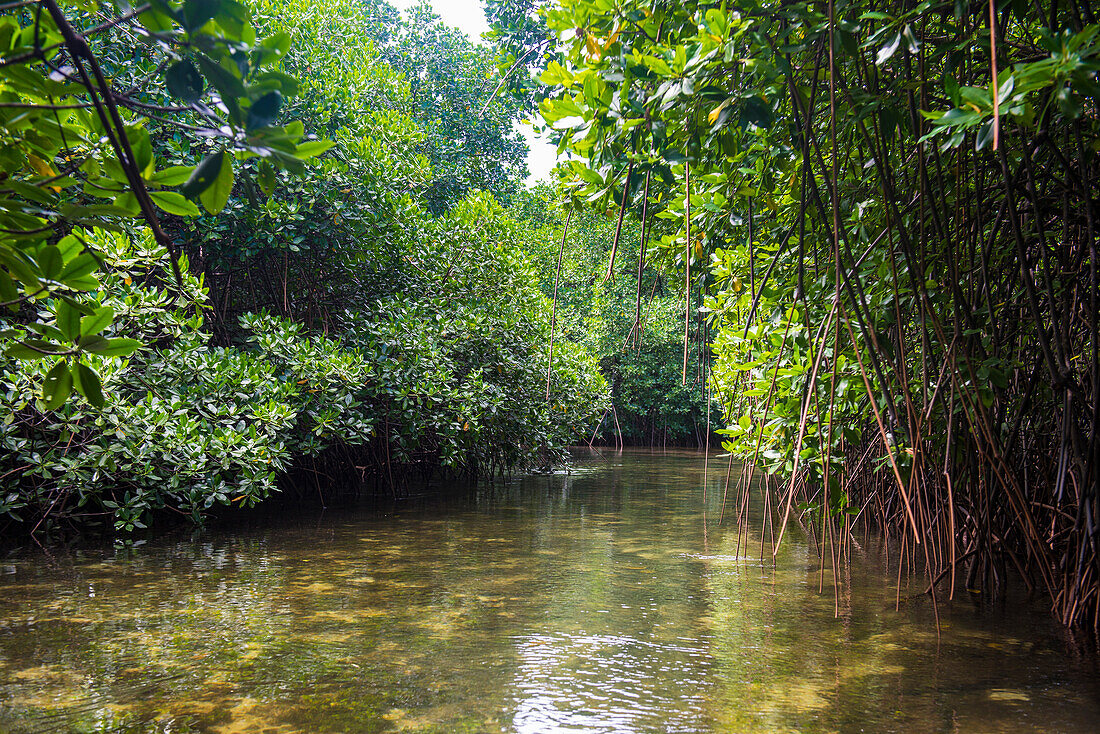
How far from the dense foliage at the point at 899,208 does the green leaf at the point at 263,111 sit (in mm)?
975

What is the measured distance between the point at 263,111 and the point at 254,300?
22.8 feet

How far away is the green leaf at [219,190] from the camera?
3.73 feet

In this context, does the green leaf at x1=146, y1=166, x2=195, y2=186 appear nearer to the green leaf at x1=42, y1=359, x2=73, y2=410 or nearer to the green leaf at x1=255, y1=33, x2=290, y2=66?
the green leaf at x1=255, y1=33, x2=290, y2=66

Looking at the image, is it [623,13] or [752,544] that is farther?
[752,544]

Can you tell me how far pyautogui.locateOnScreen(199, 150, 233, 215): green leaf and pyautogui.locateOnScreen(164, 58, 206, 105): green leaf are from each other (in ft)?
0.37

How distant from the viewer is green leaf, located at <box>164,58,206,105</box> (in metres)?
1.16

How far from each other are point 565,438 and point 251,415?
19.5 ft

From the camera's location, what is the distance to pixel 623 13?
8.55 ft

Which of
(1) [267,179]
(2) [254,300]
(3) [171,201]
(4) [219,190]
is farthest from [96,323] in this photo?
(2) [254,300]

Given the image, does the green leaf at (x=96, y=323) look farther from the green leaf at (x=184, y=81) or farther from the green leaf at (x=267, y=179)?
the green leaf at (x=184, y=81)

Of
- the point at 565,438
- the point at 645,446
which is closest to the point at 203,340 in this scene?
the point at 565,438

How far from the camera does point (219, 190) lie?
1.17m

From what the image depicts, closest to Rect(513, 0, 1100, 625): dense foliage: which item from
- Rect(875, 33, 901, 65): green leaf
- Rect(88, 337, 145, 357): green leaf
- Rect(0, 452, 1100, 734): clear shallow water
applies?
Rect(875, 33, 901, 65): green leaf

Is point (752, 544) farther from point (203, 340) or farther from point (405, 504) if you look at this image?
point (203, 340)
